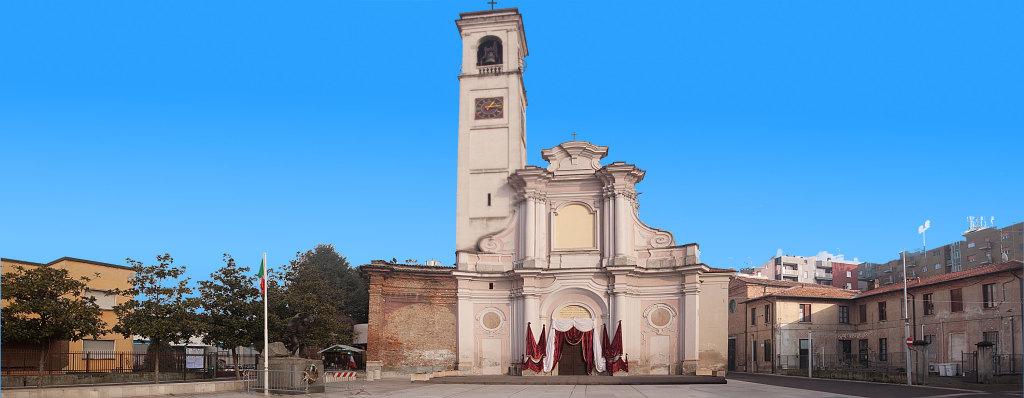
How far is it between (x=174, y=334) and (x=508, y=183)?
21.0m

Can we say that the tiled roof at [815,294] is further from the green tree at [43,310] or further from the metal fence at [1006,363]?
the green tree at [43,310]

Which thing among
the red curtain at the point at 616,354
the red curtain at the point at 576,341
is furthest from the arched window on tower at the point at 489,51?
the red curtain at the point at 616,354

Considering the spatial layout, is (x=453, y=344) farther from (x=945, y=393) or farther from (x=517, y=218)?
(x=945, y=393)

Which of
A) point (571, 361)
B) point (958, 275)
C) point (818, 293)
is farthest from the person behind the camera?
point (818, 293)

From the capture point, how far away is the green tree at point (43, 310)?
33156 mm

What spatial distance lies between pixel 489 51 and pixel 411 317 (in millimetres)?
16870

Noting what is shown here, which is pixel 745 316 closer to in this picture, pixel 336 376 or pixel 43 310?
pixel 336 376

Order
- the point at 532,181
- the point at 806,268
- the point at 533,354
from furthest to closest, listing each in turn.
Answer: the point at 806,268 < the point at 532,181 < the point at 533,354

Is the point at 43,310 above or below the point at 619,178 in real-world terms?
below

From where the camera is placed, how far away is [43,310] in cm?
3288

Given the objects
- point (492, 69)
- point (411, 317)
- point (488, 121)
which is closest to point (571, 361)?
point (411, 317)

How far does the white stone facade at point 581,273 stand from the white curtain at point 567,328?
429 mm

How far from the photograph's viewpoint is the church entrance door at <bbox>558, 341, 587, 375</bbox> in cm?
4725

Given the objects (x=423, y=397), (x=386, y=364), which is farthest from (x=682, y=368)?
(x=423, y=397)
